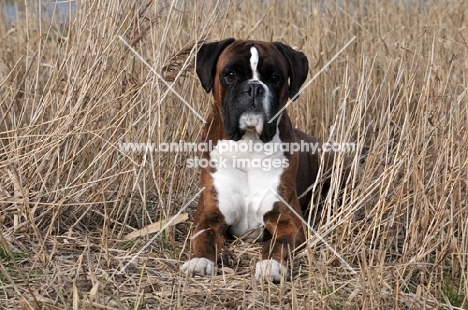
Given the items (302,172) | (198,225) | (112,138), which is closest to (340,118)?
(302,172)

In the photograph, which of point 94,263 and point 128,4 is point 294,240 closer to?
point 94,263

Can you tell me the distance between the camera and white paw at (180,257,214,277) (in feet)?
12.5

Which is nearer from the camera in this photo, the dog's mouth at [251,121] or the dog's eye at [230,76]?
the dog's mouth at [251,121]

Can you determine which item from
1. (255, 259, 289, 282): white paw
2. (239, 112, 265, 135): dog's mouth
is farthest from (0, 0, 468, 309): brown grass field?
(239, 112, 265, 135): dog's mouth

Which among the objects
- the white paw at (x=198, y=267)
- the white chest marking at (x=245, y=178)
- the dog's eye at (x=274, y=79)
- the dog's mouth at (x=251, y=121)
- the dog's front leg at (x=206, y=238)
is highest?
the dog's eye at (x=274, y=79)

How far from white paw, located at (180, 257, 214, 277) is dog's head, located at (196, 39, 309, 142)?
684 mm

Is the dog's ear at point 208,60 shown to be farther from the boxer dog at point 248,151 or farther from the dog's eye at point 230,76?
the dog's eye at point 230,76

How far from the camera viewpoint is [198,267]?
3.82 m

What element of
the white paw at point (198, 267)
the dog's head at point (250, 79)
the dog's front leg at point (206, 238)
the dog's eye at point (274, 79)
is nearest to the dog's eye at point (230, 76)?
the dog's head at point (250, 79)

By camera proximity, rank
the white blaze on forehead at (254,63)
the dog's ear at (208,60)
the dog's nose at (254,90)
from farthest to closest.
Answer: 1. the dog's ear at (208,60)
2. the white blaze on forehead at (254,63)
3. the dog's nose at (254,90)

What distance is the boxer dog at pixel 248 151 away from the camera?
13.2 feet

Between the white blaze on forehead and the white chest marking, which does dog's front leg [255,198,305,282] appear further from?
the white blaze on forehead

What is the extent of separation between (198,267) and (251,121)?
799 millimetres

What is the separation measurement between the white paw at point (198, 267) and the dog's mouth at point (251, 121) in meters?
0.72
